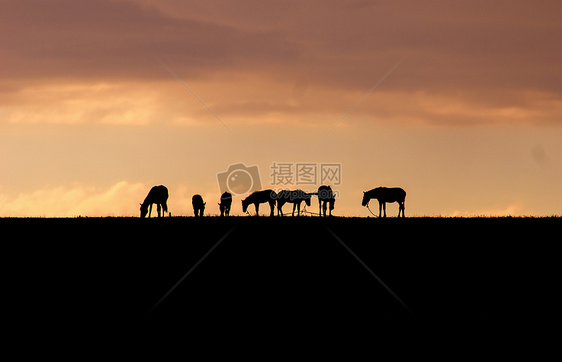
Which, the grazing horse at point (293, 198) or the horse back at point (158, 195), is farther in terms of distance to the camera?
the grazing horse at point (293, 198)

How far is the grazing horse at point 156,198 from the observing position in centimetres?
5212

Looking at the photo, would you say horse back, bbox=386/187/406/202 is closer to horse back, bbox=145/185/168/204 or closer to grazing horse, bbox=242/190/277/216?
grazing horse, bbox=242/190/277/216
